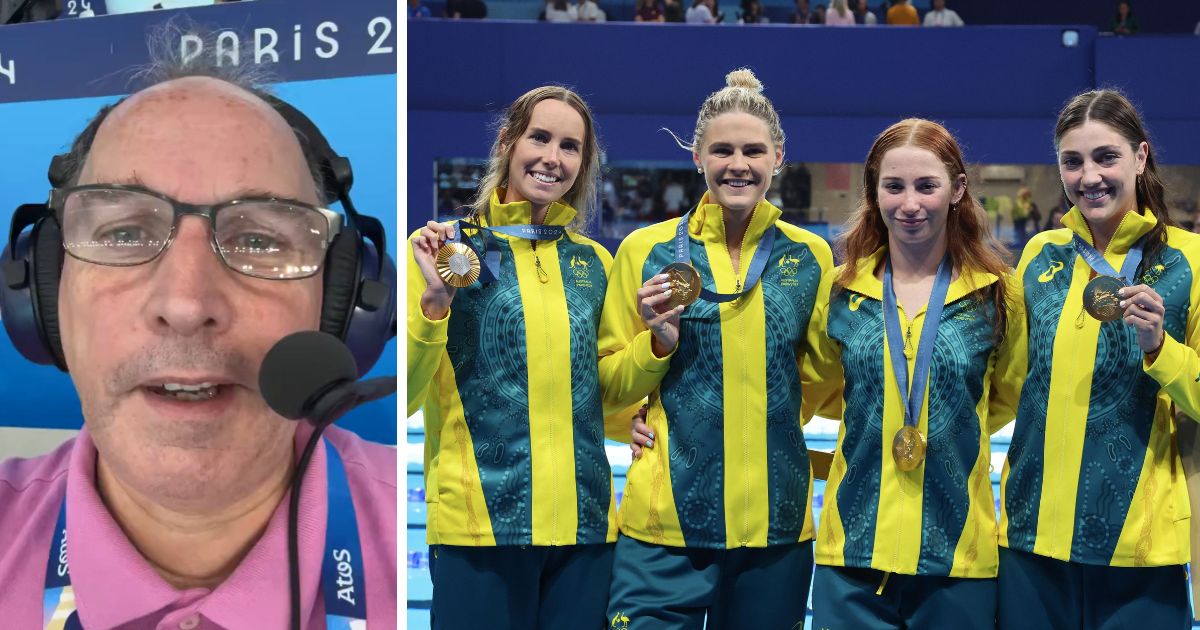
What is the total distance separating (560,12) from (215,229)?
1119 centimetres

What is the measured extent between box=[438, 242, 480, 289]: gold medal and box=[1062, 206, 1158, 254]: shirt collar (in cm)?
121

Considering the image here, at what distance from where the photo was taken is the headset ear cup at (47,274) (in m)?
1.48

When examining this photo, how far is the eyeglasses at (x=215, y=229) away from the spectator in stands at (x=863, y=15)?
38.0 feet

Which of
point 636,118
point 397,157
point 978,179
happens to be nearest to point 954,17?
point 636,118

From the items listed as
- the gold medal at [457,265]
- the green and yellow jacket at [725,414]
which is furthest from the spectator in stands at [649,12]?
the gold medal at [457,265]

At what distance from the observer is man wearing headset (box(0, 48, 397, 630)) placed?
1.42m

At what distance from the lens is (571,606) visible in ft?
8.10

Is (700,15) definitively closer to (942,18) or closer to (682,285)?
(942,18)

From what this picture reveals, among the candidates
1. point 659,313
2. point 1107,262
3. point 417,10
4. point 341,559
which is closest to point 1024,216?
point 417,10

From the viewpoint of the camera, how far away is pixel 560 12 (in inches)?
480

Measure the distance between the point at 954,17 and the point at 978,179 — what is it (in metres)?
10.4

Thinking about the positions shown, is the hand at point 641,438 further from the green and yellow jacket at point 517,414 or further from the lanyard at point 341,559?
the lanyard at point 341,559

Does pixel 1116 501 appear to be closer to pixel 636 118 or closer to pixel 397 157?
pixel 397 157

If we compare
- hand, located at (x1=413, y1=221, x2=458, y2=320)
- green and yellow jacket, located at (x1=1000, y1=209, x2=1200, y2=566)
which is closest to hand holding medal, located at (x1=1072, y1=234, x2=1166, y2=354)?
green and yellow jacket, located at (x1=1000, y1=209, x2=1200, y2=566)
